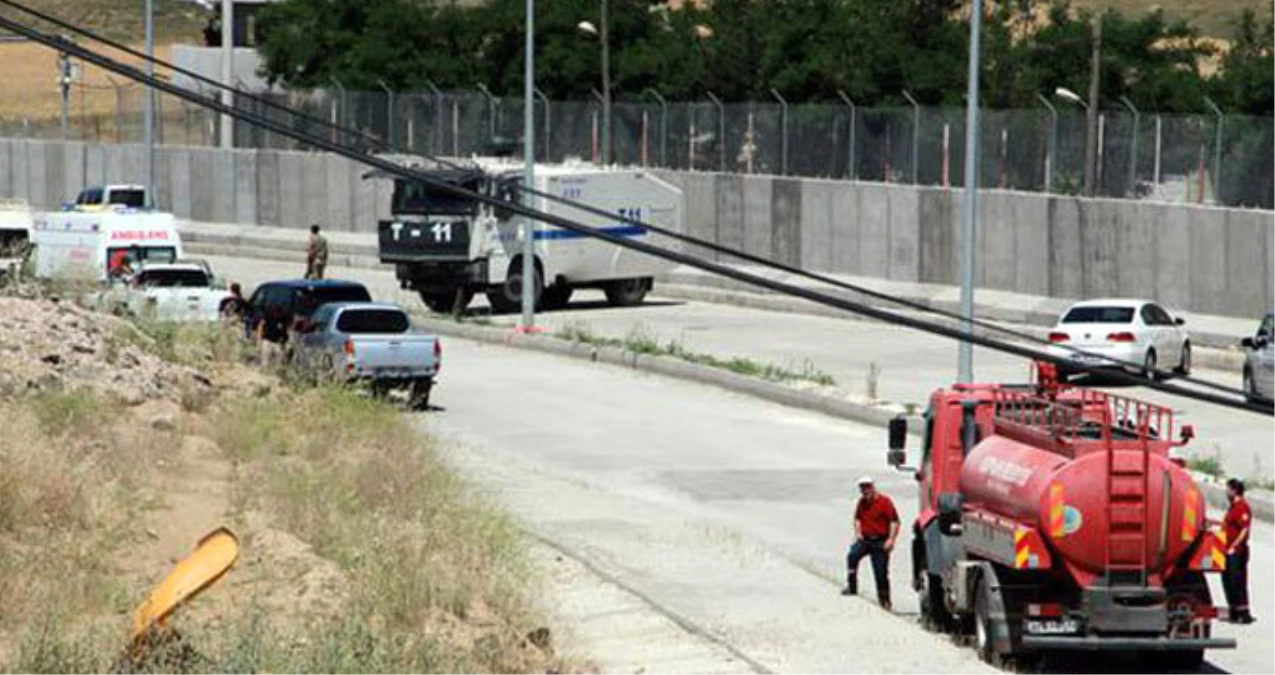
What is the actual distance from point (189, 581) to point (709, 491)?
16130 millimetres

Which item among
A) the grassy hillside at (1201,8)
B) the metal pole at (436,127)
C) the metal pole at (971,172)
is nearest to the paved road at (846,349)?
the metal pole at (971,172)

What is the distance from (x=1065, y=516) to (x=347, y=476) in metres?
6.80

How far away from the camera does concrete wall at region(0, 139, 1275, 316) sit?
5000 cm

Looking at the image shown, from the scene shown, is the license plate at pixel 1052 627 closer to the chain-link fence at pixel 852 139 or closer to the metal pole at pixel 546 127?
the chain-link fence at pixel 852 139

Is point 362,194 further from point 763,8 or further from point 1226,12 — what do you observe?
point 1226,12

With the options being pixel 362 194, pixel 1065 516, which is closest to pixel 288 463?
pixel 1065 516

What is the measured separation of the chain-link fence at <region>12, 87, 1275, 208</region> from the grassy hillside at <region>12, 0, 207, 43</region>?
54926 millimetres

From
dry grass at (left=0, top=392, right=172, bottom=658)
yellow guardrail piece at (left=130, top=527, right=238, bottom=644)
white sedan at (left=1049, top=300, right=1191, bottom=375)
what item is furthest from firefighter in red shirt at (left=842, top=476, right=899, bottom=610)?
white sedan at (left=1049, top=300, right=1191, bottom=375)

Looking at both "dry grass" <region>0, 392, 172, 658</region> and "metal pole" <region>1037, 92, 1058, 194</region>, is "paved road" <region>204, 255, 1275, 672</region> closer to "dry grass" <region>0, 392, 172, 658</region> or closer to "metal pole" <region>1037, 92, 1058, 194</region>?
"dry grass" <region>0, 392, 172, 658</region>

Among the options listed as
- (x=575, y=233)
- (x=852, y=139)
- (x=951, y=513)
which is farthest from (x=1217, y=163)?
(x=951, y=513)

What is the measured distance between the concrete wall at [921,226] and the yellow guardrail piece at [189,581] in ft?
116

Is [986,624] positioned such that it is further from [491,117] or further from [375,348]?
[491,117]

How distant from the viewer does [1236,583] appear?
70.5 feet

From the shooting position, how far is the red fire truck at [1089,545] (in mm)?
19969
